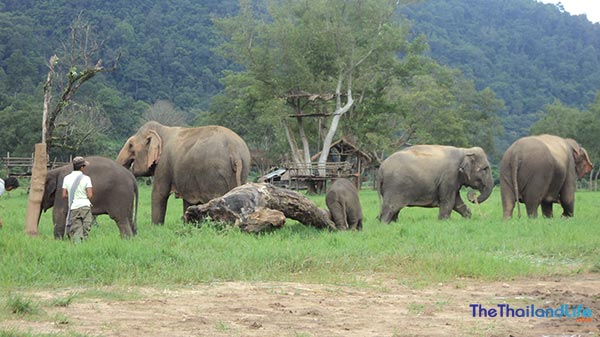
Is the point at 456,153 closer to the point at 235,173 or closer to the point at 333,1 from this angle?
the point at 235,173

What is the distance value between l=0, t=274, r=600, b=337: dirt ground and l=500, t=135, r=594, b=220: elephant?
26.6 feet

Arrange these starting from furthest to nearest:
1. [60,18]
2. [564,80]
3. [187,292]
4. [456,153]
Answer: [564,80]
[60,18]
[456,153]
[187,292]

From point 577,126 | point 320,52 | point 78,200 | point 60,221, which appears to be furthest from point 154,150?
point 577,126

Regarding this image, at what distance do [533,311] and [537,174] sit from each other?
10003 millimetres

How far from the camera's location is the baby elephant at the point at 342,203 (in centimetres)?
1435

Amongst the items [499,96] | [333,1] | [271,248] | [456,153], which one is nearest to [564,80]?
[499,96]

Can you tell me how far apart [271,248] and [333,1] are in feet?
118

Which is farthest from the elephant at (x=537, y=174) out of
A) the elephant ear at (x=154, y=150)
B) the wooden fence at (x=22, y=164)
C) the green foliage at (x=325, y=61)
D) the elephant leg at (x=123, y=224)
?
the green foliage at (x=325, y=61)

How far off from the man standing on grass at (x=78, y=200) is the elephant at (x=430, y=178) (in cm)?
830

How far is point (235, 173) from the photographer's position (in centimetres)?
1471

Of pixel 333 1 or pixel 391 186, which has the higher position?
pixel 333 1

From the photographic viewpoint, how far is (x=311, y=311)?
712 cm

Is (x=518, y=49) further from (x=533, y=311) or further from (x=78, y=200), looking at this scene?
(x=533, y=311)

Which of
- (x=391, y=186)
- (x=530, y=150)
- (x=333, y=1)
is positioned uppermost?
(x=333, y=1)
